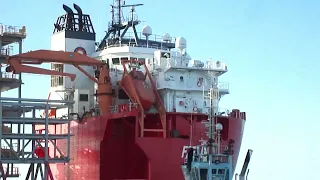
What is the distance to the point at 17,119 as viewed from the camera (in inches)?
1314

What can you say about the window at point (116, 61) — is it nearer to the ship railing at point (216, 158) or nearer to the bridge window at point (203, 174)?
the ship railing at point (216, 158)

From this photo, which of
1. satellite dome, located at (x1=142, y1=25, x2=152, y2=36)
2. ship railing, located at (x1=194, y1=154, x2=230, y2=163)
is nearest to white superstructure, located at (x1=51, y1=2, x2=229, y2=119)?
satellite dome, located at (x1=142, y1=25, x2=152, y2=36)

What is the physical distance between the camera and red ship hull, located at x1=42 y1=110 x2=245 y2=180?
34.1m

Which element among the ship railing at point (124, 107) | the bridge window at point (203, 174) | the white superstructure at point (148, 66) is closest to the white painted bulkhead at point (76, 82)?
the white superstructure at point (148, 66)

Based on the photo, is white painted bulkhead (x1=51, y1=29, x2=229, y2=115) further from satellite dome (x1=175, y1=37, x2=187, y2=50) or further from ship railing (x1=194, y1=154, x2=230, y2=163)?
ship railing (x1=194, y1=154, x2=230, y2=163)

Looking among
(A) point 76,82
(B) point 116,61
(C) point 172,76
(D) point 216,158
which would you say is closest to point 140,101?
(C) point 172,76

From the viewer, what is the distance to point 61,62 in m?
36.9

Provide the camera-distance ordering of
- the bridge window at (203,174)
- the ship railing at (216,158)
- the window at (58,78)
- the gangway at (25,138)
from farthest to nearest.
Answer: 1. the window at (58,78)
2. the gangway at (25,138)
3. the ship railing at (216,158)
4. the bridge window at (203,174)

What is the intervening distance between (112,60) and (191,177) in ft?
61.9

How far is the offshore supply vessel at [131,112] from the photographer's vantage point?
3419 cm

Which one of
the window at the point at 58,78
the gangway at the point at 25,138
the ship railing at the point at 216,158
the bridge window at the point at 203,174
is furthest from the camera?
the window at the point at 58,78

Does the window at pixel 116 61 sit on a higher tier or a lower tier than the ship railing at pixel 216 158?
higher

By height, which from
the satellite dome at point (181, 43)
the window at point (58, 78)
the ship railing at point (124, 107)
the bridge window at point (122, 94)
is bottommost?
the ship railing at point (124, 107)

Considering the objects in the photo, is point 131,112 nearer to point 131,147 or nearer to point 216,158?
point 131,147
